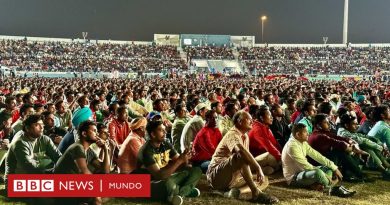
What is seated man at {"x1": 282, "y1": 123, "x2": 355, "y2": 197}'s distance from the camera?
283 inches

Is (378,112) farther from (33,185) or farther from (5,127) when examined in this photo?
(5,127)

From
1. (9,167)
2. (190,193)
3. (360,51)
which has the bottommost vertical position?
(190,193)

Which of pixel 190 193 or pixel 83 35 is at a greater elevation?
pixel 83 35

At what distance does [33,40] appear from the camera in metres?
67.8

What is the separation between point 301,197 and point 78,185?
3232 millimetres

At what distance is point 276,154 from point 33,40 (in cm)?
6532

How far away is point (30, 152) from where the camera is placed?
6.28 meters

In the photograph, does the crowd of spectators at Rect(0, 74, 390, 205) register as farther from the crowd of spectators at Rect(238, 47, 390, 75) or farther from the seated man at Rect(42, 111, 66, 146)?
the crowd of spectators at Rect(238, 47, 390, 75)

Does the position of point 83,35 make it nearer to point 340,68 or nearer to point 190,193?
point 340,68

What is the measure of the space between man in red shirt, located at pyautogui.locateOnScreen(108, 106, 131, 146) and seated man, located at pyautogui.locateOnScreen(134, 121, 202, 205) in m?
1.96

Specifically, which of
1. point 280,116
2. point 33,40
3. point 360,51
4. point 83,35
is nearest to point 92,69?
point 33,40

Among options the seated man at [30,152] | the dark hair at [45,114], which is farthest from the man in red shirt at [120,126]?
the seated man at [30,152]

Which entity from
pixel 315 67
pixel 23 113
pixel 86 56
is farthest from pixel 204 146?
pixel 315 67

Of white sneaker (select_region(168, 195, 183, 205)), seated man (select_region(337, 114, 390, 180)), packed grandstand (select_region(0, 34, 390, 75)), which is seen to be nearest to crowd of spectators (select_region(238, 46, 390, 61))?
packed grandstand (select_region(0, 34, 390, 75))
